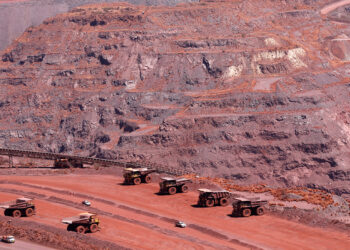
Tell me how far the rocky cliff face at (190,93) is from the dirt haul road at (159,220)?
61.2 metres

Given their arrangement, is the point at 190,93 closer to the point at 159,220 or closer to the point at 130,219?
the point at 130,219

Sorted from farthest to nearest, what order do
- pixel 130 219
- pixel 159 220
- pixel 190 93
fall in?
pixel 190 93 → pixel 130 219 → pixel 159 220

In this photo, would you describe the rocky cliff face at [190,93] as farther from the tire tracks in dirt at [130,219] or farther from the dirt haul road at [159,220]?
the tire tracks in dirt at [130,219]

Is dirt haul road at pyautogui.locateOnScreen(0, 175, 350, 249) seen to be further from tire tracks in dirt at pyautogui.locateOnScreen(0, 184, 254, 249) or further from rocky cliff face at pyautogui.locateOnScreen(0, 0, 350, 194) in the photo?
rocky cliff face at pyautogui.locateOnScreen(0, 0, 350, 194)

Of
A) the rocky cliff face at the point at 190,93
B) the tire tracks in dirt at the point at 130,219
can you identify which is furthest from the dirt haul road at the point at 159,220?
the rocky cliff face at the point at 190,93

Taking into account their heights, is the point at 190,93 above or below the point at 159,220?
above

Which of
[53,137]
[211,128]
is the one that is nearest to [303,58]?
[211,128]

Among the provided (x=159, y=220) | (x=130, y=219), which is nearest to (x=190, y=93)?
(x=130, y=219)

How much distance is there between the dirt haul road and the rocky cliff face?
201 feet

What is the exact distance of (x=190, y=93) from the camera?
167375 millimetres

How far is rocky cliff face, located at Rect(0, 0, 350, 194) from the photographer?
146 meters

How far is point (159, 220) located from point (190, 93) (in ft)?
328

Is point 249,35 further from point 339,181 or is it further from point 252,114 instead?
point 339,181

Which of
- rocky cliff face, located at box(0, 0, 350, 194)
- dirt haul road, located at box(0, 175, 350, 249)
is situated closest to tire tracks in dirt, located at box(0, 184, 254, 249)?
dirt haul road, located at box(0, 175, 350, 249)
